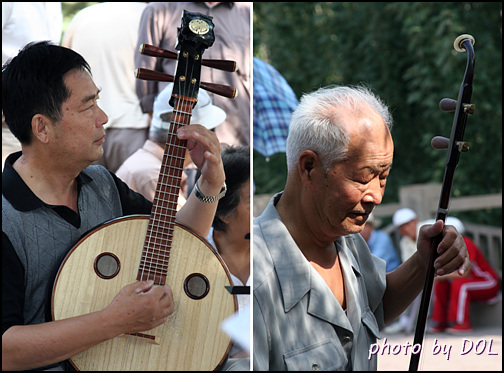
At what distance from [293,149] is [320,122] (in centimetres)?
11

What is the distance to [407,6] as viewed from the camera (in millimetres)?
7895

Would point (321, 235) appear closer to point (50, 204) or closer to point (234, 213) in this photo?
point (234, 213)

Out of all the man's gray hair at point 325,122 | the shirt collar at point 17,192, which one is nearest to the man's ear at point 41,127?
the shirt collar at point 17,192

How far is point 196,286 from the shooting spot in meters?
1.98

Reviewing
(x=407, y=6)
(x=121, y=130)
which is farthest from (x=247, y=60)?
(x=407, y=6)

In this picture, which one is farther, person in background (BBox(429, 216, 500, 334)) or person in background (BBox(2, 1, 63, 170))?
person in background (BBox(429, 216, 500, 334))

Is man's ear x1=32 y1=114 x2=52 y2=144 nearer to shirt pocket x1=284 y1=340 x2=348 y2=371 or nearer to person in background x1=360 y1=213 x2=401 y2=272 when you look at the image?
shirt pocket x1=284 y1=340 x2=348 y2=371

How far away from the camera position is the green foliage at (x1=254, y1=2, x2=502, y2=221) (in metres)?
6.91

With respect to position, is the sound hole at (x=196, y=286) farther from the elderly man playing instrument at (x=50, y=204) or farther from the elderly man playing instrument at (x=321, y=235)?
the elderly man playing instrument at (x=321, y=235)

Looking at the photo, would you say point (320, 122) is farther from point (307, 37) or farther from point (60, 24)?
point (307, 37)

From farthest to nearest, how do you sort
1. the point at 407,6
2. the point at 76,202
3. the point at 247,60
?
the point at 407,6, the point at 247,60, the point at 76,202

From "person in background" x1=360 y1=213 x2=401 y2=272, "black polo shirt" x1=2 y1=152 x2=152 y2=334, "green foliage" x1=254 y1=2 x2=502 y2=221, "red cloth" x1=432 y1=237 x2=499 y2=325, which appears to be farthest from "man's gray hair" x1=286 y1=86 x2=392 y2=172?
"green foliage" x1=254 y1=2 x2=502 y2=221

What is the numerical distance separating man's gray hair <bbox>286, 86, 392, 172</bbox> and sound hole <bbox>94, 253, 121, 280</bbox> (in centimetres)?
52

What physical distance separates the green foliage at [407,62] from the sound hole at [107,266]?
16.5 feet
